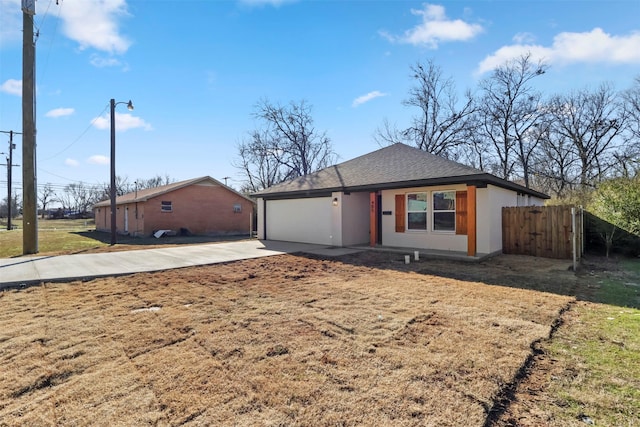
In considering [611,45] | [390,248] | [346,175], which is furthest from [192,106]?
[611,45]

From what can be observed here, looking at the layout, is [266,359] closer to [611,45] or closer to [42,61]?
[42,61]

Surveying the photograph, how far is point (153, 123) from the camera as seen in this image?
1703 centimetres

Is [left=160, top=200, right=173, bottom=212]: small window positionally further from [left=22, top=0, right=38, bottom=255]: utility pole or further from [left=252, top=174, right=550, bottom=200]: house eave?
[left=252, top=174, right=550, bottom=200]: house eave

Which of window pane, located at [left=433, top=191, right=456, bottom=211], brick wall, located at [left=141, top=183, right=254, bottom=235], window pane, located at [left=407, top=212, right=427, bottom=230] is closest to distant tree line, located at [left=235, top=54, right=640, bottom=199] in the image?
brick wall, located at [left=141, top=183, right=254, bottom=235]

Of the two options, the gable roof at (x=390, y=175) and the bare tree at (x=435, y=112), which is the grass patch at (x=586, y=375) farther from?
the bare tree at (x=435, y=112)

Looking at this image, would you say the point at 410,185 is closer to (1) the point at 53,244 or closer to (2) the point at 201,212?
A: (1) the point at 53,244

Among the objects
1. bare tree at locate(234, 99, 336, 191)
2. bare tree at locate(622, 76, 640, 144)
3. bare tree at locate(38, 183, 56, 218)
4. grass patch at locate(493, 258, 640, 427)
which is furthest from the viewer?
bare tree at locate(38, 183, 56, 218)

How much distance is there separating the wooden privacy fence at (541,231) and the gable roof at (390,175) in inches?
44.6

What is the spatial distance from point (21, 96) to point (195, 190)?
11.4 m

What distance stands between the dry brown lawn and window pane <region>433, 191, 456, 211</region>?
14.9 feet

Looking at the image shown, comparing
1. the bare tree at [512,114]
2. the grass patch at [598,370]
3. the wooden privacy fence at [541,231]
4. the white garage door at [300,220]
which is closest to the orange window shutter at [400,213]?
the white garage door at [300,220]

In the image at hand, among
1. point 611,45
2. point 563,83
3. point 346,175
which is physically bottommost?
point 346,175

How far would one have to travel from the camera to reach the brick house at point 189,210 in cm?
2077

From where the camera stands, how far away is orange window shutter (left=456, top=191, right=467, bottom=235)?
9891 mm
